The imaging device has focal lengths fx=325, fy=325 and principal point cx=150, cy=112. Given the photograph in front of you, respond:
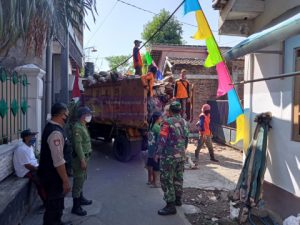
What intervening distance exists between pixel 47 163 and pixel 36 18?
6.17ft

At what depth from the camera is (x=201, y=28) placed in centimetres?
488

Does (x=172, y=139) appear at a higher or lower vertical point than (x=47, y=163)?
higher

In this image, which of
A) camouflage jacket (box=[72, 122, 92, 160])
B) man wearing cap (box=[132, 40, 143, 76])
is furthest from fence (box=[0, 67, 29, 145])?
man wearing cap (box=[132, 40, 143, 76])

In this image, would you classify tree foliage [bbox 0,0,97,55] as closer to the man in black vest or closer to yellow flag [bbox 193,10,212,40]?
the man in black vest

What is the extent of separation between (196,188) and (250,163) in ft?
6.33

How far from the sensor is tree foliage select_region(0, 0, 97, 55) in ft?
11.7

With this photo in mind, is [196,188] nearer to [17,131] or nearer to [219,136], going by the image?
[17,131]

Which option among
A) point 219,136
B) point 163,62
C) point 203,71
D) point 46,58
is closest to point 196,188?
point 46,58

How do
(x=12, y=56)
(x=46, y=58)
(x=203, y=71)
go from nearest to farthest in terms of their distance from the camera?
(x=12, y=56)
(x=46, y=58)
(x=203, y=71)

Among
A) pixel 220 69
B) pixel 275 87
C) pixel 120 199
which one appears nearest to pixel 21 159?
pixel 120 199

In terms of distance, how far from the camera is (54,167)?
385 centimetres

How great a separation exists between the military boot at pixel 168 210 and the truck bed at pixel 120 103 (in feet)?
10.7

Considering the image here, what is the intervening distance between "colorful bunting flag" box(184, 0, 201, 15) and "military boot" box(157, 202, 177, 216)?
304 centimetres

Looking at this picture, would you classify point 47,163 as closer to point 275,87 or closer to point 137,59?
point 275,87
